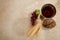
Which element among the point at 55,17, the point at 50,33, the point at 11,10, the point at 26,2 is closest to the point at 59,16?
the point at 55,17

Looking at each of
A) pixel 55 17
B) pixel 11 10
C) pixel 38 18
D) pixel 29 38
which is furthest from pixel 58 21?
pixel 11 10

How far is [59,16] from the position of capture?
1.15 meters

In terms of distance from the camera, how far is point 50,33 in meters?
1.13

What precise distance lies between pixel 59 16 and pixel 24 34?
0.32m

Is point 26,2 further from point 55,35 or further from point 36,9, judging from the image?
point 55,35

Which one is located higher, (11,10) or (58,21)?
(11,10)

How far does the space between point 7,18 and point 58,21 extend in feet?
1.35

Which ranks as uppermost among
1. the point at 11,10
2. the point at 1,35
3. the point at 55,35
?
the point at 11,10

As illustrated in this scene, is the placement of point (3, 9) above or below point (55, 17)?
above

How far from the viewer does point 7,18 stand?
3.76ft

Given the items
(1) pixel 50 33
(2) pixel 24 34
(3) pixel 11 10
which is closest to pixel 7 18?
(3) pixel 11 10

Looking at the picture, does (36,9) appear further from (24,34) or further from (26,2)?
(24,34)

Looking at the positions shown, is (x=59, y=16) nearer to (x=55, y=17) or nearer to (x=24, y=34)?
(x=55, y=17)

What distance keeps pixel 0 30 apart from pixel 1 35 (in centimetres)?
4
